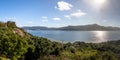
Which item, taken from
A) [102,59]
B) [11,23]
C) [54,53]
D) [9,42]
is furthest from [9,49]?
[11,23]

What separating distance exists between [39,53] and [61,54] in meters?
4.39

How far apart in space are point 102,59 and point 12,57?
50.9 feet

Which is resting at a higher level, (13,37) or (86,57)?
(13,37)

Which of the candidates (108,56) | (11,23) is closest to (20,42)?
(108,56)

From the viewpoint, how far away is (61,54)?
4519 centimetres

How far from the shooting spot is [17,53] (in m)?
38.1

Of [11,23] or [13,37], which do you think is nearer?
[13,37]

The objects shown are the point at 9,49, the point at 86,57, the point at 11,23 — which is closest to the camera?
the point at 9,49

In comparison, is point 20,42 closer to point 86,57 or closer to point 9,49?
point 9,49

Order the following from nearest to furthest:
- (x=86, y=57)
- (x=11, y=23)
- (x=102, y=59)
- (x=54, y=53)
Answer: (x=102, y=59) → (x=86, y=57) → (x=54, y=53) → (x=11, y=23)

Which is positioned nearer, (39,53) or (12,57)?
(12,57)

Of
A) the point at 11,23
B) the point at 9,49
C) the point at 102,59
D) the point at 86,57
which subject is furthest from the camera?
the point at 11,23

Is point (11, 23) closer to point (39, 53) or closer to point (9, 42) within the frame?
point (39, 53)

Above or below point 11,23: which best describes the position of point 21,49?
below
